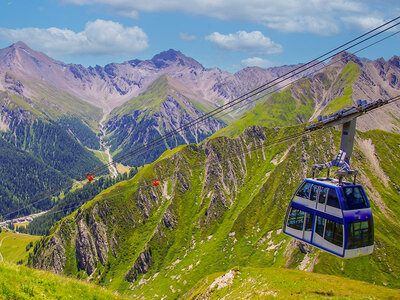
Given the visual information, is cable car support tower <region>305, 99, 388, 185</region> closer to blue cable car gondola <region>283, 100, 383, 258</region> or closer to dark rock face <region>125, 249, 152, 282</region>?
blue cable car gondola <region>283, 100, 383, 258</region>

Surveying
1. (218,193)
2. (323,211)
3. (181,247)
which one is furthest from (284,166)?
(323,211)

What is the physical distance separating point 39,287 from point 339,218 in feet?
100

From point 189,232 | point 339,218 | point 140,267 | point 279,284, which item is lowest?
point 140,267

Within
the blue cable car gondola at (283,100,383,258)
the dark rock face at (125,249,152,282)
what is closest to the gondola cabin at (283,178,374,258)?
the blue cable car gondola at (283,100,383,258)

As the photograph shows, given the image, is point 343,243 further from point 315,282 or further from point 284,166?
point 284,166

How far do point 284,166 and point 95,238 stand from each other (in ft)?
387

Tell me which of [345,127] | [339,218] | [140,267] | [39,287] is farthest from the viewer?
[140,267]

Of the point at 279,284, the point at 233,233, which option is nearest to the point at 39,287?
the point at 279,284

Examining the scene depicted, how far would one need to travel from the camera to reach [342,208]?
1415 inches

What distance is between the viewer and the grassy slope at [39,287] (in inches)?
760

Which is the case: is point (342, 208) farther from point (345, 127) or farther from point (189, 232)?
point (189, 232)

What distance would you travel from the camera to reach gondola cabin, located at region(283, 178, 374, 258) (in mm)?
36000

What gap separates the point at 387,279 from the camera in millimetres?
105500

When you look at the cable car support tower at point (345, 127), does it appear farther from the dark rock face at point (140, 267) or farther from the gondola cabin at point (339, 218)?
the dark rock face at point (140, 267)
